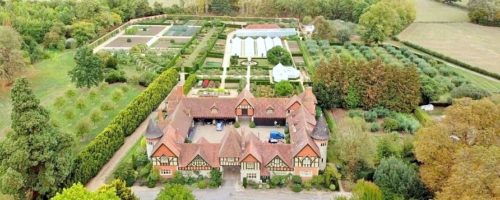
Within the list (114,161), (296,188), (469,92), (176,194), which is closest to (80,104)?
(114,161)

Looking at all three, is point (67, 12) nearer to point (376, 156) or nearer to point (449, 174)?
point (376, 156)

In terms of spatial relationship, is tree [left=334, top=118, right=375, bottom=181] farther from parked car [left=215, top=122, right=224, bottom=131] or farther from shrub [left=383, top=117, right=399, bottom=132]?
parked car [left=215, top=122, right=224, bottom=131]

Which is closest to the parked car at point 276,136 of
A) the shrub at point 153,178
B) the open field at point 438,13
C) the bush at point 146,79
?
the shrub at point 153,178

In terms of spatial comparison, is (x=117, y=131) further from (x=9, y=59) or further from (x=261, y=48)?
(x=261, y=48)

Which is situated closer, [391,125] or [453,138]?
[453,138]

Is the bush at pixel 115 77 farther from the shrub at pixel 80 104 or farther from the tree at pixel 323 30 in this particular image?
the tree at pixel 323 30
